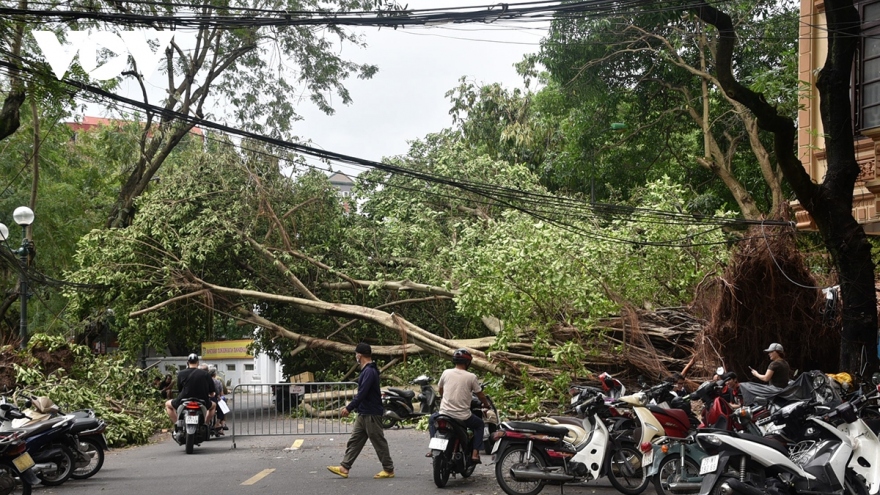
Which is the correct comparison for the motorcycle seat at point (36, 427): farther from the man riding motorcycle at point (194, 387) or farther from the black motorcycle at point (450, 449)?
the black motorcycle at point (450, 449)

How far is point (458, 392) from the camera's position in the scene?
9938mm

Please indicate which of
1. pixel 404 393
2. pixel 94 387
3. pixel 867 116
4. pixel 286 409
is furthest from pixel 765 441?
pixel 94 387

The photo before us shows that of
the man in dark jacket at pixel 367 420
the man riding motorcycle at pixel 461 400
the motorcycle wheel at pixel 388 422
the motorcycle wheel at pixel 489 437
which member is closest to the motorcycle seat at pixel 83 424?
the man in dark jacket at pixel 367 420

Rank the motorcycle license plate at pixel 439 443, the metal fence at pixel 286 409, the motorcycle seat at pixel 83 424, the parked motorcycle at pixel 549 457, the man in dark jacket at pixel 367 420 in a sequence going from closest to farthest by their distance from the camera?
the parked motorcycle at pixel 549 457 < the motorcycle license plate at pixel 439 443 < the man in dark jacket at pixel 367 420 < the motorcycle seat at pixel 83 424 < the metal fence at pixel 286 409

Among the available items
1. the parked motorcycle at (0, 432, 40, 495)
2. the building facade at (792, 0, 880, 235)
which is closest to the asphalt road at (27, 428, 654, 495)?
the parked motorcycle at (0, 432, 40, 495)

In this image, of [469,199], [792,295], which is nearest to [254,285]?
[469,199]

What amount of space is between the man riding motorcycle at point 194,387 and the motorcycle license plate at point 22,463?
17.7 feet

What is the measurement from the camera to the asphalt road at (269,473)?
9.72 metres

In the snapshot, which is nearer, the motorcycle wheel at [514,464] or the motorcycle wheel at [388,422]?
the motorcycle wheel at [514,464]

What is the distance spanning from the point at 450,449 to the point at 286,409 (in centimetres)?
715

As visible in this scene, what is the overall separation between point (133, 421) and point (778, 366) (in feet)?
35.7

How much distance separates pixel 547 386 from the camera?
14.7m

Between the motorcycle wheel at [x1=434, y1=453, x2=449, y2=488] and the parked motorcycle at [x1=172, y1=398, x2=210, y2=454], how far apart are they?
5573mm

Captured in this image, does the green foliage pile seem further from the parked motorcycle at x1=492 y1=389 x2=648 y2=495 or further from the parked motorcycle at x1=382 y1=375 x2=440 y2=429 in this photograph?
the parked motorcycle at x1=492 y1=389 x2=648 y2=495
